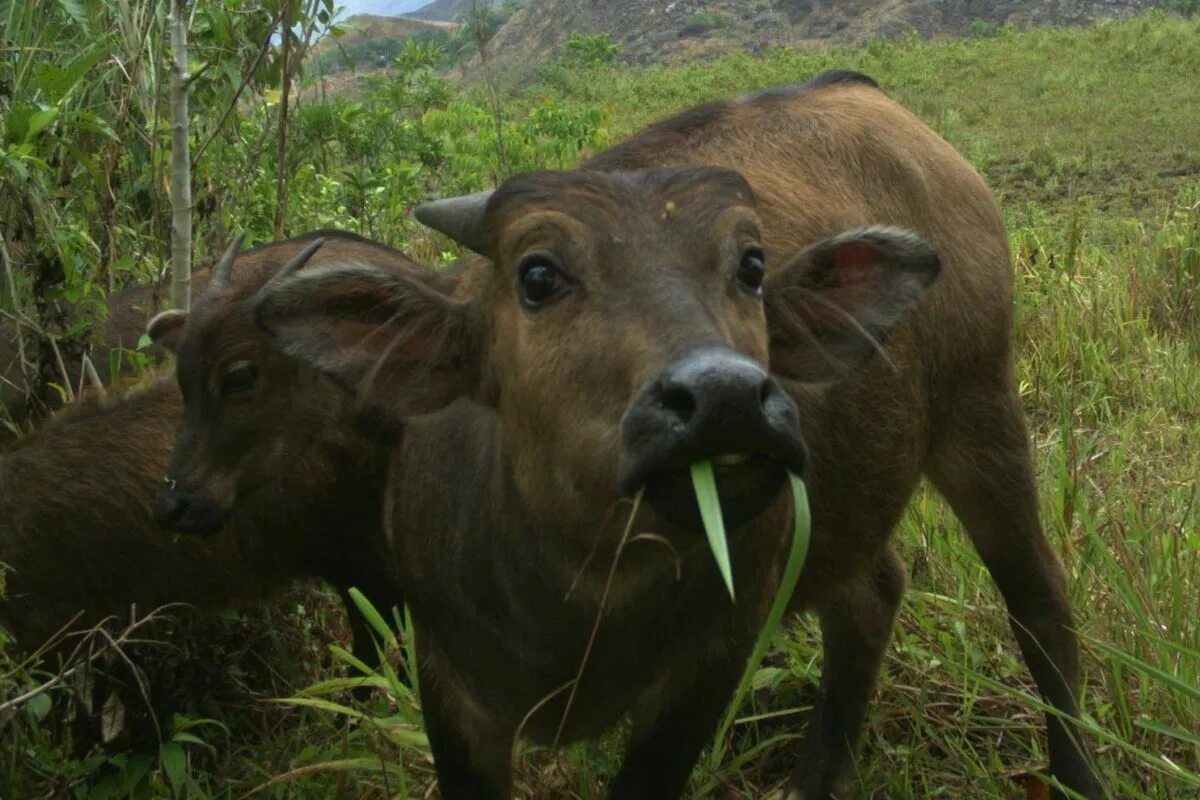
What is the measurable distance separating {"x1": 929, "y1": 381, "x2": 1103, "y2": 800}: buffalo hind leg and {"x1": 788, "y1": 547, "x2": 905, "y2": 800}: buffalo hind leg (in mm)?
348

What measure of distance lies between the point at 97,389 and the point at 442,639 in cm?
211

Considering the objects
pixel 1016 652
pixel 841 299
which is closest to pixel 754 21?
pixel 1016 652

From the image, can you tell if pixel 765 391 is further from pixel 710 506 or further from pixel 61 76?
pixel 61 76

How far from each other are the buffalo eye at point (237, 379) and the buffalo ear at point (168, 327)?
12.8 inches

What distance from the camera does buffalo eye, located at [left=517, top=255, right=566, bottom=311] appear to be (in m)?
2.95

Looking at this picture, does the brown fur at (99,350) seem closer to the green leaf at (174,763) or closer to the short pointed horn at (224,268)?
the short pointed horn at (224,268)

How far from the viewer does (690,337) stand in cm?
259

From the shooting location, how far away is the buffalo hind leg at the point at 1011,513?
4.33m

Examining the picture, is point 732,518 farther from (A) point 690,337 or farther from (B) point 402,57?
(B) point 402,57

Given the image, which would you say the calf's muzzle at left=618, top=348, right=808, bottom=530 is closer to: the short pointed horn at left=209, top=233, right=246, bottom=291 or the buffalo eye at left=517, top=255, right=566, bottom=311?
the buffalo eye at left=517, top=255, right=566, bottom=311

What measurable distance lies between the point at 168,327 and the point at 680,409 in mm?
2863

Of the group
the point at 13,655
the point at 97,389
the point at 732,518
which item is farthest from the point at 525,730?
the point at 97,389

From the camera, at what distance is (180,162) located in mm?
4605

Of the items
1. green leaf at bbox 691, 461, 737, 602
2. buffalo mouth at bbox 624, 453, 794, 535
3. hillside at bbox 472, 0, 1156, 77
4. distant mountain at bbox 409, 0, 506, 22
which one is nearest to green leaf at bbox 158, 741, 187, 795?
buffalo mouth at bbox 624, 453, 794, 535
